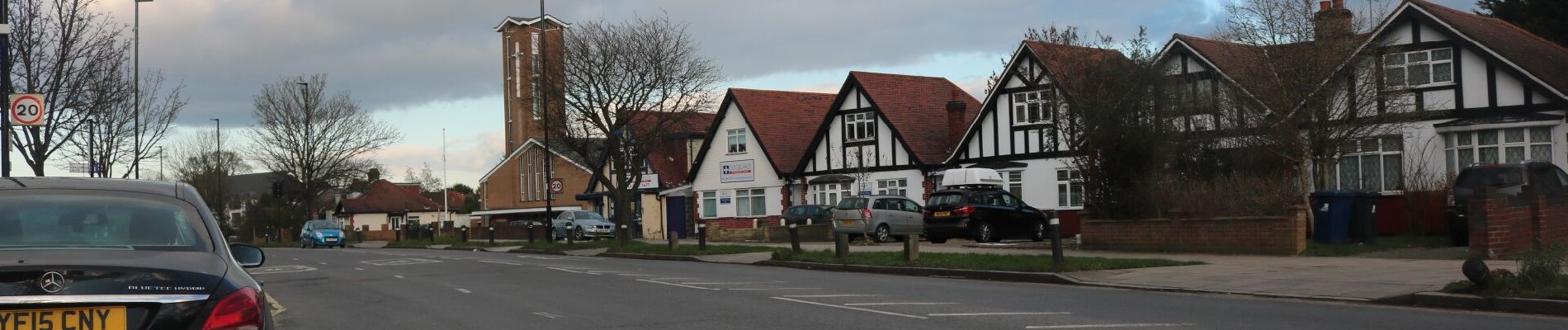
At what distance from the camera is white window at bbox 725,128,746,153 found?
163ft

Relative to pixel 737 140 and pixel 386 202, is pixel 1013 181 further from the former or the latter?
pixel 386 202

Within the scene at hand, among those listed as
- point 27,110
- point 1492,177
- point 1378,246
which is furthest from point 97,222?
point 1492,177

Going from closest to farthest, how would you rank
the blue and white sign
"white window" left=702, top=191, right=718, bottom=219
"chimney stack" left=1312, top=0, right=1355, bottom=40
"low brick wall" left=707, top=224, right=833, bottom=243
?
"chimney stack" left=1312, top=0, right=1355, bottom=40, "low brick wall" left=707, top=224, right=833, bottom=243, the blue and white sign, "white window" left=702, top=191, right=718, bottom=219

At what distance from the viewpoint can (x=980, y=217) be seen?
31.2 meters

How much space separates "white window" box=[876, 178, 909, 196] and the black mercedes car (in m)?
37.5

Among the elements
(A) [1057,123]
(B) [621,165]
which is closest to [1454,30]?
(A) [1057,123]

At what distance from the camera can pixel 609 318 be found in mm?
12531

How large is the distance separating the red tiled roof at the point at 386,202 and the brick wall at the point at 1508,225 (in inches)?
3469

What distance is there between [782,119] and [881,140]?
778cm

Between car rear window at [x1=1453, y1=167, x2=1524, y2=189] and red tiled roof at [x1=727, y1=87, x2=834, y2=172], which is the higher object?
red tiled roof at [x1=727, y1=87, x2=834, y2=172]

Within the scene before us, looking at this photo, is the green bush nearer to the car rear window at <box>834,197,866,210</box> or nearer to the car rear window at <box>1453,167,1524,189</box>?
the car rear window at <box>1453,167,1524,189</box>

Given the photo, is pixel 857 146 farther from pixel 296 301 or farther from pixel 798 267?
pixel 296 301

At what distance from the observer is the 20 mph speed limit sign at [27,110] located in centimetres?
1959

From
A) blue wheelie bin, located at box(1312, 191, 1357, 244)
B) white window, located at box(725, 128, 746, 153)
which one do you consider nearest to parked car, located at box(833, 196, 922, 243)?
blue wheelie bin, located at box(1312, 191, 1357, 244)
